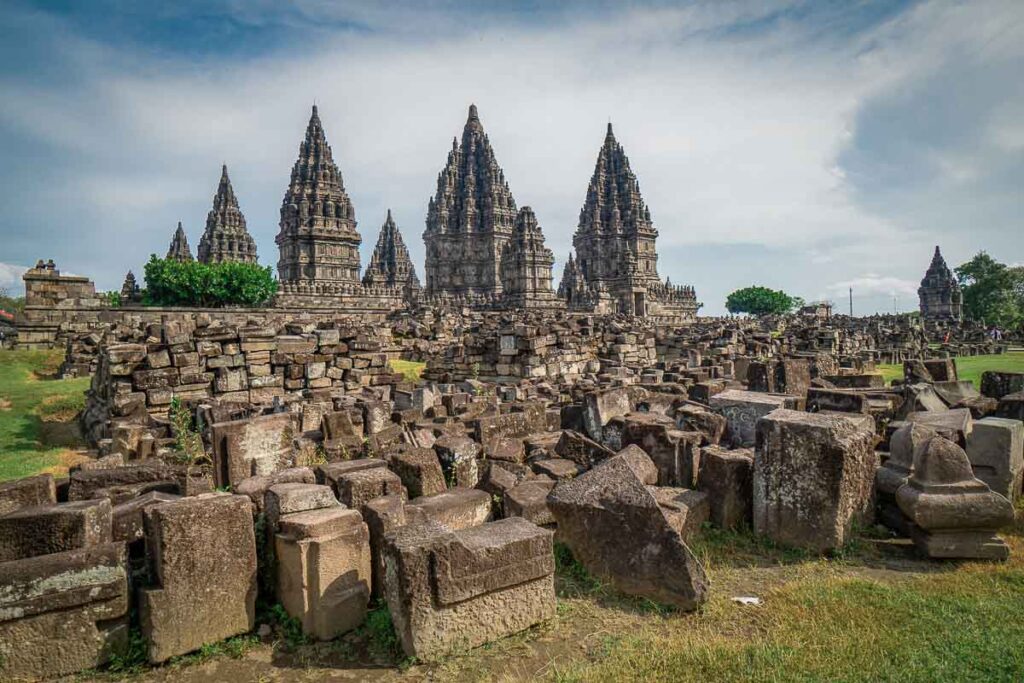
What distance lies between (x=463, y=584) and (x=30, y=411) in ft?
40.6

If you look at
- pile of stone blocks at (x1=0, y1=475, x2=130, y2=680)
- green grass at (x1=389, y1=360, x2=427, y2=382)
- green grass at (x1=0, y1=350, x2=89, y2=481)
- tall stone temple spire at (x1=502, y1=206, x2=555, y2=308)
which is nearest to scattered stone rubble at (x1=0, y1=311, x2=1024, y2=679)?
pile of stone blocks at (x1=0, y1=475, x2=130, y2=680)

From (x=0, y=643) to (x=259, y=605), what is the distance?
1205 mm

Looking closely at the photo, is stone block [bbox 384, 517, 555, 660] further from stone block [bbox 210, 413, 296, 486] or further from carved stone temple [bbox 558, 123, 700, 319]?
carved stone temple [bbox 558, 123, 700, 319]

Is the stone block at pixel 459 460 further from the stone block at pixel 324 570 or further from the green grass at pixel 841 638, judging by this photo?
the green grass at pixel 841 638

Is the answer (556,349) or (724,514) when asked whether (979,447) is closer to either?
(724,514)

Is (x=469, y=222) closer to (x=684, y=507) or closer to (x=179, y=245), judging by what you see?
(x=179, y=245)

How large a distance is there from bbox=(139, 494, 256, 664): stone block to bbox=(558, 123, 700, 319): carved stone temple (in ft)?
200

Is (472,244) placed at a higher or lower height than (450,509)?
higher

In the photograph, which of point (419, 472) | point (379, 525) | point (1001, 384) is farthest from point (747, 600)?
point (1001, 384)

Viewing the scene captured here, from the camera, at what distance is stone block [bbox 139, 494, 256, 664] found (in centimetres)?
302

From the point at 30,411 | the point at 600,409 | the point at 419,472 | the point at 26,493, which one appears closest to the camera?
the point at 26,493

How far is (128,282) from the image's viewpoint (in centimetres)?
4697

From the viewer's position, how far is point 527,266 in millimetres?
52844

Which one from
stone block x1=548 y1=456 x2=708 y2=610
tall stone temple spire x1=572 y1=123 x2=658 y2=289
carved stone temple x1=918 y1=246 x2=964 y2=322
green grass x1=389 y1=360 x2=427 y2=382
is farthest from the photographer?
tall stone temple spire x1=572 y1=123 x2=658 y2=289
